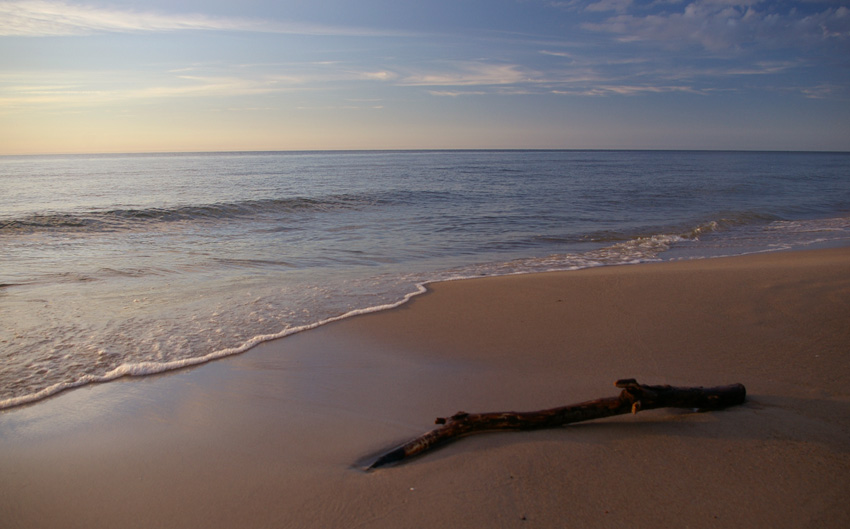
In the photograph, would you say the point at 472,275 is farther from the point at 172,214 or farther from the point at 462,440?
the point at 172,214

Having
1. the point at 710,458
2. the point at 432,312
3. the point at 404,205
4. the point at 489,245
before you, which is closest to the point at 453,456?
the point at 710,458

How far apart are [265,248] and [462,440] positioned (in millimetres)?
9156

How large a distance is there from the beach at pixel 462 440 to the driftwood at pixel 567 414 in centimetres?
7

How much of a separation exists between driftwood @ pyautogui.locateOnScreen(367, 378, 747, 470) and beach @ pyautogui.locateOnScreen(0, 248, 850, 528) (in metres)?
0.07

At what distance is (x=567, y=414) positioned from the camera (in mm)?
3059

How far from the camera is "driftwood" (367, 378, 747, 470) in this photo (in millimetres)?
2955

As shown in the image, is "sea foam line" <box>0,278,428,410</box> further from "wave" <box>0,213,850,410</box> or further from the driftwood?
the driftwood

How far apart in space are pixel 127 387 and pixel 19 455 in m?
1.01

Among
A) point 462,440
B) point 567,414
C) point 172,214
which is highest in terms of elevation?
point 172,214

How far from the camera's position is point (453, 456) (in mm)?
2818

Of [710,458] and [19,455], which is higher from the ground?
[710,458]

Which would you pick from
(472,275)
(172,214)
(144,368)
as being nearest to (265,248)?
(472,275)

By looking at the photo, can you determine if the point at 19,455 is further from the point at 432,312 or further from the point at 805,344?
the point at 805,344

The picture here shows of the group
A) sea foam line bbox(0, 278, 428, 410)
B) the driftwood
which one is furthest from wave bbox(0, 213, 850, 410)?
the driftwood
